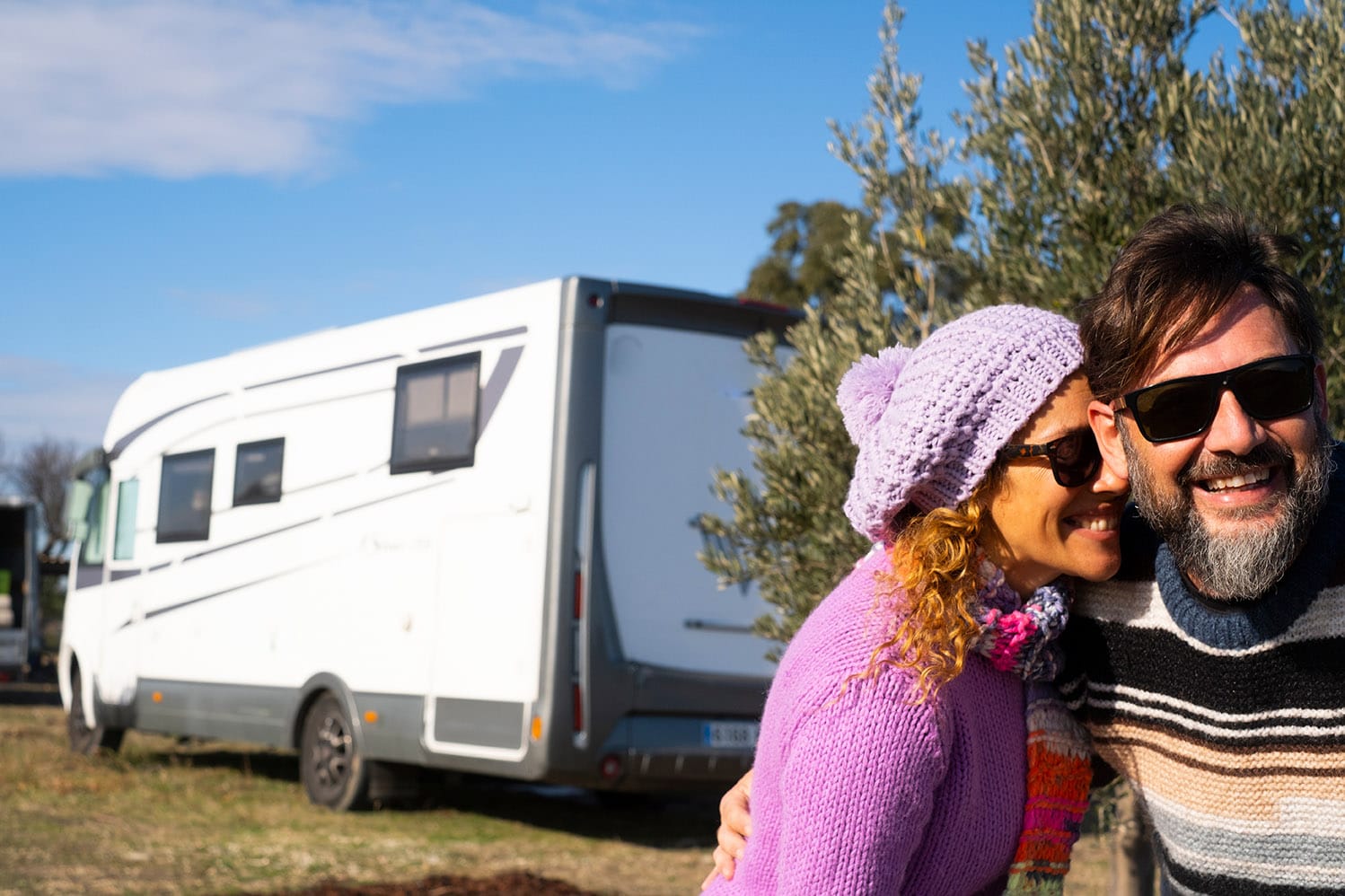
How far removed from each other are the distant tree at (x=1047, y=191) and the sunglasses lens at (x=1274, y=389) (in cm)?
207

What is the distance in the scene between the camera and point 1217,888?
2.22 metres

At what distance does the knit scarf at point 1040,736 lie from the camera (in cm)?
221

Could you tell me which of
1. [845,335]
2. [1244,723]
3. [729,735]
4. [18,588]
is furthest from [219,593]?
[18,588]

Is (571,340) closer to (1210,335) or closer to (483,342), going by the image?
(483,342)

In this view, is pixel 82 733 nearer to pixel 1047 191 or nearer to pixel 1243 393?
pixel 1047 191

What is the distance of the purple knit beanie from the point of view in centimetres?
222

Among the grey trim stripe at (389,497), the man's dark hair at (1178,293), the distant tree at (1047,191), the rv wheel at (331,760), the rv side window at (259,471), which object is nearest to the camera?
the man's dark hair at (1178,293)

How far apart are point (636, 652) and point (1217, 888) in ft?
20.0

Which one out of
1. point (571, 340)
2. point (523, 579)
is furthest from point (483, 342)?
point (523, 579)

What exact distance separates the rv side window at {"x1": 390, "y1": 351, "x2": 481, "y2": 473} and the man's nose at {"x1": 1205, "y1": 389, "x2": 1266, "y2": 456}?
684cm

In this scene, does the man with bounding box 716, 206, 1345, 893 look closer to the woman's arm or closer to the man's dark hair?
the man's dark hair

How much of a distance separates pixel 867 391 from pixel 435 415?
272 inches

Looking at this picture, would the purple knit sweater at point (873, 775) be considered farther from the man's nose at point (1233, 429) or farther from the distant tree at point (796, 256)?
the distant tree at point (796, 256)

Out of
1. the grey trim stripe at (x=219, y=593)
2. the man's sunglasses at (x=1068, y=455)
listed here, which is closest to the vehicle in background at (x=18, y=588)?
the grey trim stripe at (x=219, y=593)
